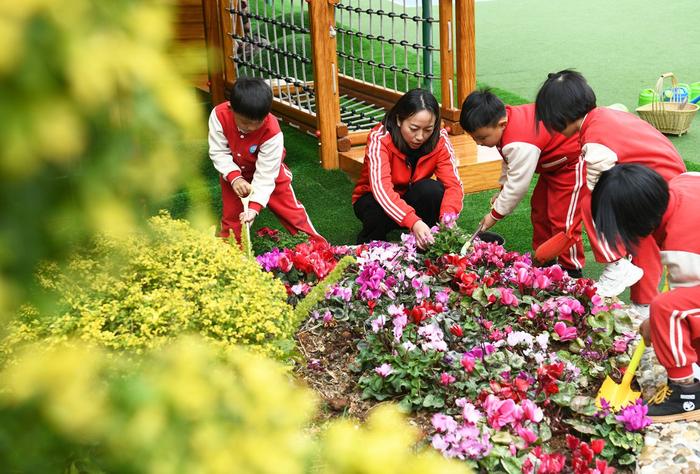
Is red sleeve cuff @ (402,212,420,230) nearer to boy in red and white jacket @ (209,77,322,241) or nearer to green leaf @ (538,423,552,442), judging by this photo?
Result: boy in red and white jacket @ (209,77,322,241)

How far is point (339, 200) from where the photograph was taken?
489 centimetres

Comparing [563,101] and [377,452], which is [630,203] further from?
[377,452]

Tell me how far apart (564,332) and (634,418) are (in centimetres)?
57

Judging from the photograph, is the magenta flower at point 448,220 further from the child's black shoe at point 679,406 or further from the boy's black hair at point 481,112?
the child's black shoe at point 679,406

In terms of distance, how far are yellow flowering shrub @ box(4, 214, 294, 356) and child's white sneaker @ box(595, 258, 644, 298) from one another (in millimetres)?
1333

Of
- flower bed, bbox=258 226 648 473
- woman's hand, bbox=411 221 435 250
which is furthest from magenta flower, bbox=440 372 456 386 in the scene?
woman's hand, bbox=411 221 435 250

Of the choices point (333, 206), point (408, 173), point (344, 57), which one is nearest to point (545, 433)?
point (408, 173)

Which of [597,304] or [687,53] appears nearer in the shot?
[597,304]

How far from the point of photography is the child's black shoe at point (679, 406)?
2400 millimetres

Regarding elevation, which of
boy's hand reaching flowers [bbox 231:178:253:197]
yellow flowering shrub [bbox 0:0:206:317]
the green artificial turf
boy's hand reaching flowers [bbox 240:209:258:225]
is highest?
yellow flowering shrub [bbox 0:0:206:317]

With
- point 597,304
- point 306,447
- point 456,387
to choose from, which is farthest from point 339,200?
point 306,447

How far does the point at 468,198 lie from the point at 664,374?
7.58 feet

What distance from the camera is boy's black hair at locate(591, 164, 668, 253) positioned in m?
2.49

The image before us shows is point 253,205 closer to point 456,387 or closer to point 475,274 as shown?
point 475,274
